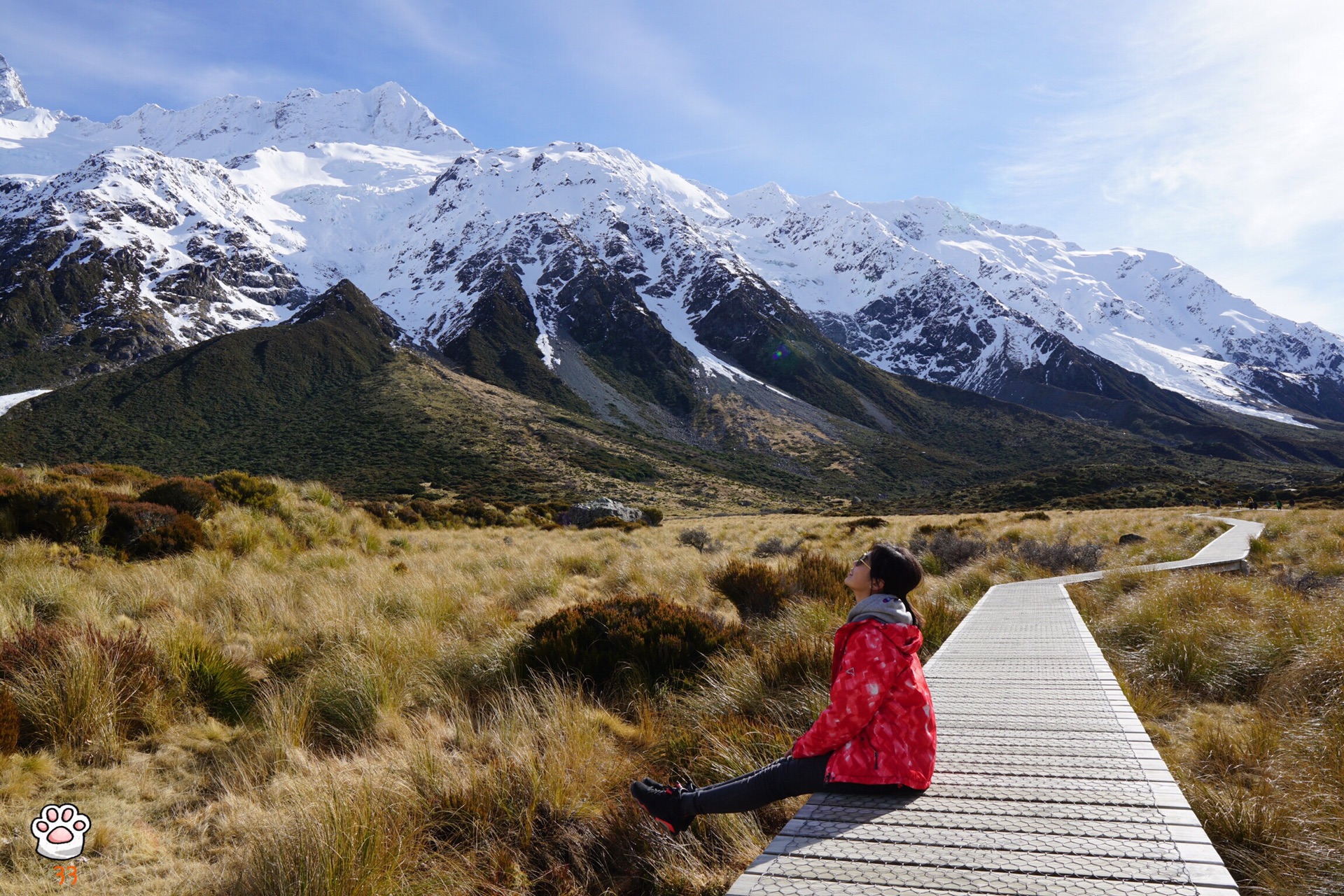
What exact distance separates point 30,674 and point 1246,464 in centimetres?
16148

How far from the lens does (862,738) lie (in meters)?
2.91

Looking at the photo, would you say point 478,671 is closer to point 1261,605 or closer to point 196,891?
point 196,891

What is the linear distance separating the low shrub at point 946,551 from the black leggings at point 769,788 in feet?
34.3

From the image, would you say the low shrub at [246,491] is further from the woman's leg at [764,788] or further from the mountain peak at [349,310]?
the mountain peak at [349,310]

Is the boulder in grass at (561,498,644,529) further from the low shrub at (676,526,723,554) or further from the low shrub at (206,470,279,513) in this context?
the low shrub at (206,470,279,513)

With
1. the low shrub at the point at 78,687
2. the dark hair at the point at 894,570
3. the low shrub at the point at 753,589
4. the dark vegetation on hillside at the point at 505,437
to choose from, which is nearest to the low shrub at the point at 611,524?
the low shrub at the point at 753,589

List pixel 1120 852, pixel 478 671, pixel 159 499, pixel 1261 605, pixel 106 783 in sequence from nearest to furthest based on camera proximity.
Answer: pixel 1120 852
pixel 106 783
pixel 478 671
pixel 1261 605
pixel 159 499

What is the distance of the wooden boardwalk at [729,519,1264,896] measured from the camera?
212 centimetres

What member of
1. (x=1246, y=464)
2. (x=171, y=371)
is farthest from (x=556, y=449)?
(x=1246, y=464)

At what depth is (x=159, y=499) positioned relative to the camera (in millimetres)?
10570

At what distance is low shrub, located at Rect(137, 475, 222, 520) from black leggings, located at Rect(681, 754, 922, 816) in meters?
11.0

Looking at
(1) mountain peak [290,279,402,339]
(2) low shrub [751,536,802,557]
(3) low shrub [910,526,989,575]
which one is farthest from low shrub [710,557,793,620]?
(1) mountain peak [290,279,402,339]

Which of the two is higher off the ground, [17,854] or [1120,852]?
[1120,852]

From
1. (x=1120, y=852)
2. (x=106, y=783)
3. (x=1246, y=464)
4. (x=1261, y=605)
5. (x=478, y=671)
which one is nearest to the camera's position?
(x=1120, y=852)
